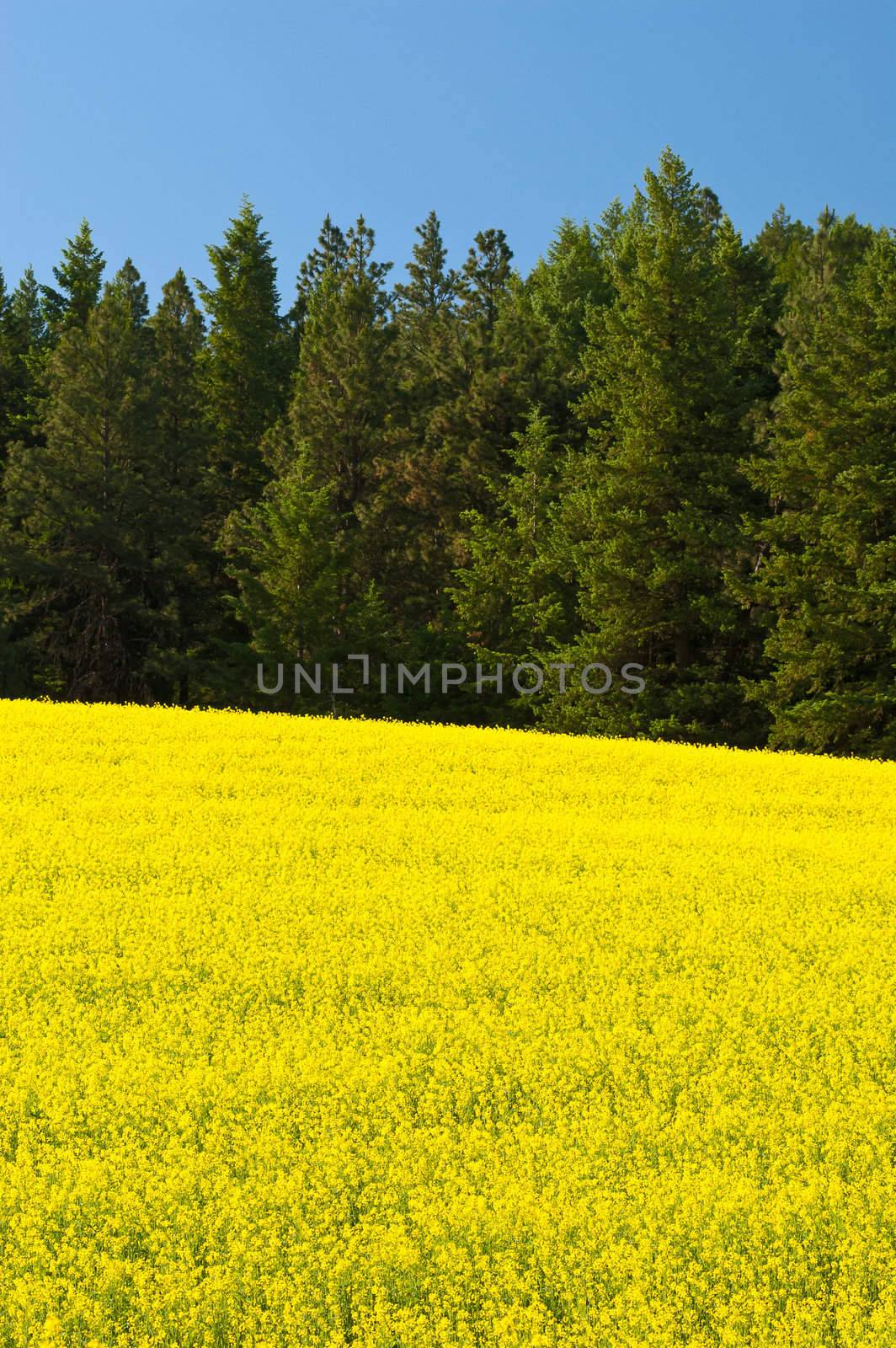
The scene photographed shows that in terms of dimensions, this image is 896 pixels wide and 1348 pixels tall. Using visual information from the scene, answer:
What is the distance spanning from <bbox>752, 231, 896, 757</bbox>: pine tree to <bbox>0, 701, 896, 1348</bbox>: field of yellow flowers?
750 inches

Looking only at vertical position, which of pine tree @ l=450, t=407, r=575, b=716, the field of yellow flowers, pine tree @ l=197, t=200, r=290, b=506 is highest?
pine tree @ l=197, t=200, r=290, b=506

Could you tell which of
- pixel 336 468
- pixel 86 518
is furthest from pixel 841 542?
pixel 86 518

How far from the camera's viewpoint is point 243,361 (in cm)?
5775

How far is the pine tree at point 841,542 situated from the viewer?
3183 cm

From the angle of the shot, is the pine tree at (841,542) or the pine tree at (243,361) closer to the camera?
the pine tree at (841,542)

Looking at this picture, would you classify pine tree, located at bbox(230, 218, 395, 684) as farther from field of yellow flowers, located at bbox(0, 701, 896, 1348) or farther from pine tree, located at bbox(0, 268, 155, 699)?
field of yellow flowers, located at bbox(0, 701, 896, 1348)

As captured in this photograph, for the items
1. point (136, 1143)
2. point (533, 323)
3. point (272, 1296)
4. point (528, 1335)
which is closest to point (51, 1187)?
point (136, 1143)

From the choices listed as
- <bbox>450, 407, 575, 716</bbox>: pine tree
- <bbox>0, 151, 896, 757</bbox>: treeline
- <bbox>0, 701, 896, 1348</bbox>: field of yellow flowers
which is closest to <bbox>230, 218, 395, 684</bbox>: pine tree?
<bbox>0, 151, 896, 757</bbox>: treeline

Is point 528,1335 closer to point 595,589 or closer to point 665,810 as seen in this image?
point 665,810

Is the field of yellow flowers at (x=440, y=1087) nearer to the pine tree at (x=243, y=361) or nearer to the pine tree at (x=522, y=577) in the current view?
the pine tree at (x=522, y=577)

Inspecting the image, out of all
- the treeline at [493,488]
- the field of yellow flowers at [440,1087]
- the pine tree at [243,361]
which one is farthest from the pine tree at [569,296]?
the field of yellow flowers at [440,1087]

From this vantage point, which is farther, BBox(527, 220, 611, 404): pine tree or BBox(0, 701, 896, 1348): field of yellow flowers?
BBox(527, 220, 611, 404): pine tree

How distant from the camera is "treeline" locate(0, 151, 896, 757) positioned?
3384 cm

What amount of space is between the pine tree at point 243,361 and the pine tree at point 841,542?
89.6 feet
